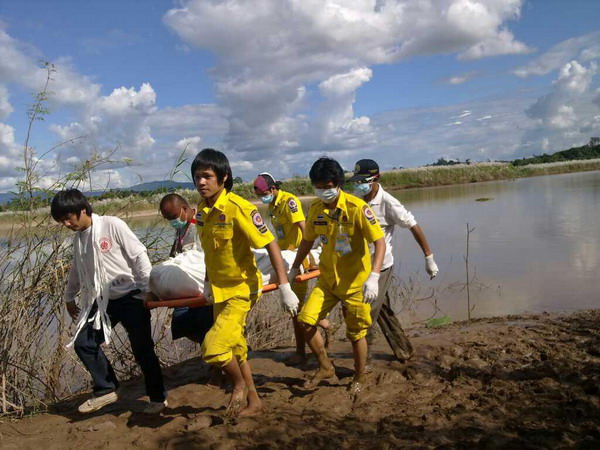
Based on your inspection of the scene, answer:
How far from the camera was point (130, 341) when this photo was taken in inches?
161

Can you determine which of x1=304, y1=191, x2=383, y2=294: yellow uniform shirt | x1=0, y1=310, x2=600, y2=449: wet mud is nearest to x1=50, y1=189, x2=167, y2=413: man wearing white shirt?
x1=0, y1=310, x2=600, y2=449: wet mud

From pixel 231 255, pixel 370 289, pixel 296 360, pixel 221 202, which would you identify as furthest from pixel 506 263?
pixel 221 202

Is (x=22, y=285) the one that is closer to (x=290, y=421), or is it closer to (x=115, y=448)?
(x=115, y=448)

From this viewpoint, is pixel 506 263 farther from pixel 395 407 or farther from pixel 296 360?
pixel 395 407

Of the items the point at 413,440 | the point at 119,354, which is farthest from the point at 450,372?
the point at 119,354

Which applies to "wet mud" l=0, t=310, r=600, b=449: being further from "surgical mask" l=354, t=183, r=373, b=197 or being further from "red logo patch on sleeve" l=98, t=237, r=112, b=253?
"surgical mask" l=354, t=183, r=373, b=197

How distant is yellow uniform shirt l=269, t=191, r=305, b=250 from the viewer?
525cm

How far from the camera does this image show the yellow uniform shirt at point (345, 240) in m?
4.07

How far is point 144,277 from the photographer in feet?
13.4

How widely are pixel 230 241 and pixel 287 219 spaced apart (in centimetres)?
163

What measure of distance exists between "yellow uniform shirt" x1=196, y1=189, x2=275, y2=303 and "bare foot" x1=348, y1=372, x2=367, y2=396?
1.19 meters

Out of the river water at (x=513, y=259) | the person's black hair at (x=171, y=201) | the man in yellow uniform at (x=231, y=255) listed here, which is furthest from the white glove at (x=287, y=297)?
the river water at (x=513, y=259)

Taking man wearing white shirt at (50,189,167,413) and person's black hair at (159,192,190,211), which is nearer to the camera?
man wearing white shirt at (50,189,167,413)

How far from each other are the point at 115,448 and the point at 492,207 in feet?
59.1
